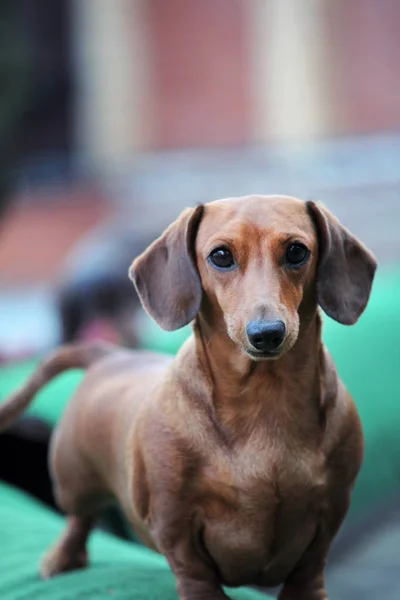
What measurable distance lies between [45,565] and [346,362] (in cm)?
145

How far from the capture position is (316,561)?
5.32ft

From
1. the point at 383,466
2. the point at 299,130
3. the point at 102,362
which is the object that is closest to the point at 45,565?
the point at 102,362

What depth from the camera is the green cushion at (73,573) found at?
1930mm

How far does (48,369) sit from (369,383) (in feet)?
4.65

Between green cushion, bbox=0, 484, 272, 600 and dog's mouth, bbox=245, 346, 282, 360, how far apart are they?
24.1 inches

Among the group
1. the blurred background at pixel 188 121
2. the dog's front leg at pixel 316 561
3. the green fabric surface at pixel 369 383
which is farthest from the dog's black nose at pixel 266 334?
the blurred background at pixel 188 121

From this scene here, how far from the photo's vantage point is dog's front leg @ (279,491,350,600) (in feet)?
5.18

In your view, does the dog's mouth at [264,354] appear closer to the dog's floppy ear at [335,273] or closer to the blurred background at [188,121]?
the dog's floppy ear at [335,273]

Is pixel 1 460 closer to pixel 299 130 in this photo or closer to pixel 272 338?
pixel 272 338

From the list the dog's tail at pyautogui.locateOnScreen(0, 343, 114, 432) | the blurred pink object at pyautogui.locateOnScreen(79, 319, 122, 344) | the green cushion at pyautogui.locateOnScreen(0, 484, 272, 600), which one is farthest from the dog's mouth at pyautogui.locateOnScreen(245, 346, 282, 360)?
the blurred pink object at pyautogui.locateOnScreen(79, 319, 122, 344)

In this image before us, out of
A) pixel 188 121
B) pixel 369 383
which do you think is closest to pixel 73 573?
pixel 369 383

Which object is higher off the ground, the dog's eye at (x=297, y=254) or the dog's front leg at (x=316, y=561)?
the dog's eye at (x=297, y=254)

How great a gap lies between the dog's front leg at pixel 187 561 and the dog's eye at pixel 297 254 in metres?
0.41

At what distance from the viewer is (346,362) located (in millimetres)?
3314
